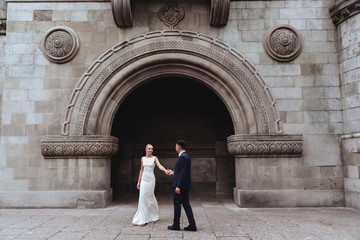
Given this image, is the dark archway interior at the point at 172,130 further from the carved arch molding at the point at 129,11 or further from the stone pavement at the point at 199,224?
the carved arch molding at the point at 129,11

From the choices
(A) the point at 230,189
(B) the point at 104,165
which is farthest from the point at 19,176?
(A) the point at 230,189

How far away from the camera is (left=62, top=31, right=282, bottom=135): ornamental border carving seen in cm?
805

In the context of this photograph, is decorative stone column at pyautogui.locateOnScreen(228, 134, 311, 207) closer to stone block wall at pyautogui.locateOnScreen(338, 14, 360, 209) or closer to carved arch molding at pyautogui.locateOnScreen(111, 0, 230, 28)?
stone block wall at pyautogui.locateOnScreen(338, 14, 360, 209)

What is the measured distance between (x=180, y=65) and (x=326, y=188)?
5.77 m

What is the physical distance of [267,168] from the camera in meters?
7.92

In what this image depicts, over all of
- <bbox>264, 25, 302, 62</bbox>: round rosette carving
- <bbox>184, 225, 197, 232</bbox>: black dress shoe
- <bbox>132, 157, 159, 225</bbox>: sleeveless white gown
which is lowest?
<bbox>184, 225, 197, 232</bbox>: black dress shoe

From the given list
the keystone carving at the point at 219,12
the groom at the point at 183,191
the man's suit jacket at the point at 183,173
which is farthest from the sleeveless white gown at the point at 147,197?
the keystone carving at the point at 219,12

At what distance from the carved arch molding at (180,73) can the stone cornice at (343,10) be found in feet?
9.78

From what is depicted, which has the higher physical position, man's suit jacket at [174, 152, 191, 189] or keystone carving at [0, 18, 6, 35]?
keystone carving at [0, 18, 6, 35]

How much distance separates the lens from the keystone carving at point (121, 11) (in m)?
7.98

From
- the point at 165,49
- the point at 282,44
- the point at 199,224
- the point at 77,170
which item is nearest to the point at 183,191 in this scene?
the point at 199,224

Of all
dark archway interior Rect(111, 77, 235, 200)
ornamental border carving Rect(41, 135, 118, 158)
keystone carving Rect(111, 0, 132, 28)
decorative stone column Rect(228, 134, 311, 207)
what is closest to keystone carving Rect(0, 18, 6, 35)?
keystone carving Rect(111, 0, 132, 28)

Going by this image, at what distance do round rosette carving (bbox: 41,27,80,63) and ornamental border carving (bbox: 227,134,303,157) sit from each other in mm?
5816

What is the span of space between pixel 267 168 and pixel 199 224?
10.0ft
